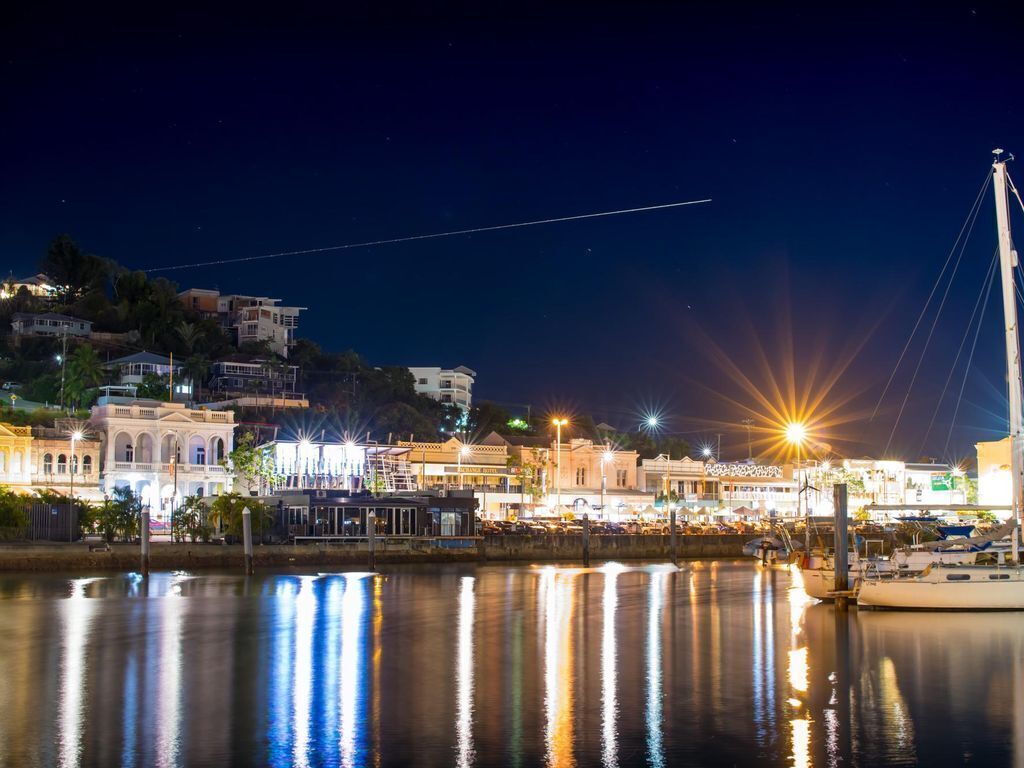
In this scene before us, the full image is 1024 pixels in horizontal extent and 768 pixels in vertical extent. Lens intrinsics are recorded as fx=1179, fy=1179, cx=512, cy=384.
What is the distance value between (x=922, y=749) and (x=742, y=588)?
120ft

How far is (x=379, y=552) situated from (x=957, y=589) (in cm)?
3719

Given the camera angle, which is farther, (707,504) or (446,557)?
(707,504)

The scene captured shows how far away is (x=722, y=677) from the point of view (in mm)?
31922

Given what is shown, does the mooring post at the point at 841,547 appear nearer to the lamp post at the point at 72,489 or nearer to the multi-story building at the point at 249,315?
the lamp post at the point at 72,489

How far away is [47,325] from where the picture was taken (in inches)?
5212

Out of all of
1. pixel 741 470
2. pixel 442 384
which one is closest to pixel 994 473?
pixel 741 470

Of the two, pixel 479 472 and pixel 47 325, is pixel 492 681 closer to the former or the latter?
pixel 479 472

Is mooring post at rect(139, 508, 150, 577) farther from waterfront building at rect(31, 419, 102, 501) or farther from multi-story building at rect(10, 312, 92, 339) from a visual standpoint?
multi-story building at rect(10, 312, 92, 339)

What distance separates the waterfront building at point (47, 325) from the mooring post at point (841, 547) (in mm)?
103500

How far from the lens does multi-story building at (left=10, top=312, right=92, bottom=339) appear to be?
131000 mm

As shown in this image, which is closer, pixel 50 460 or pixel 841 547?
pixel 841 547

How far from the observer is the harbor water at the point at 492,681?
2333cm

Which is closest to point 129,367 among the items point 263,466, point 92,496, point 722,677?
point 92,496

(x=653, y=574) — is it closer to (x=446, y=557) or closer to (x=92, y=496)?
(x=446, y=557)
